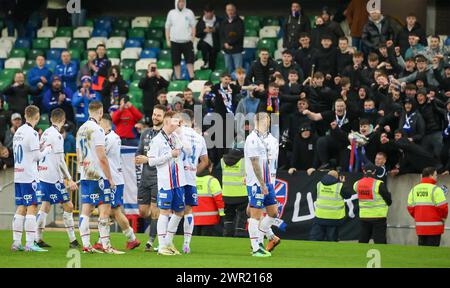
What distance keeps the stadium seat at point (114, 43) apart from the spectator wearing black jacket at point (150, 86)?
5.51m

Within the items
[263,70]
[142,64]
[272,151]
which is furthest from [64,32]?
[272,151]

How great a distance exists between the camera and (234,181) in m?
22.5

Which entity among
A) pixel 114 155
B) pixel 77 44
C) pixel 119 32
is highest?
pixel 119 32

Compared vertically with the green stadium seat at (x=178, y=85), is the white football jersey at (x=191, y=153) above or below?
below

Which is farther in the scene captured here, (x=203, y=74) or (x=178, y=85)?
(x=203, y=74)

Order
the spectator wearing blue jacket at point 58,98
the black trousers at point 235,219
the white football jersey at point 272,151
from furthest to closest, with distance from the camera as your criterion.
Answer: the spectator wearing blue jacket at point 58,98 < the black trousers at point 235,219 < the white football jersey at point 272,151

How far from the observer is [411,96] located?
22500 millimetres

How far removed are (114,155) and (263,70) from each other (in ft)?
24.7

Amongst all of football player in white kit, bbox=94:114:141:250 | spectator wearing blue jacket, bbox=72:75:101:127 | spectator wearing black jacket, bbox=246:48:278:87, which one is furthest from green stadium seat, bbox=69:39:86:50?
football player in white kit, bbox=94:114:141:250

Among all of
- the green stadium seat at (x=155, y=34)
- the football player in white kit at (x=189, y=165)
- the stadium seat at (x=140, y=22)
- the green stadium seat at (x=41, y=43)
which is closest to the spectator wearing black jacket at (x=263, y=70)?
the football player in white kit at (x=189, y=165)

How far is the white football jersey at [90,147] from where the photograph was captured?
55.9ft

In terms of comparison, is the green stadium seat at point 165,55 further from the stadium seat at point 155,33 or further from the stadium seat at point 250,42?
the stadium seat at point 250,42

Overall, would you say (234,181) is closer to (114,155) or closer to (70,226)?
(70,226)
